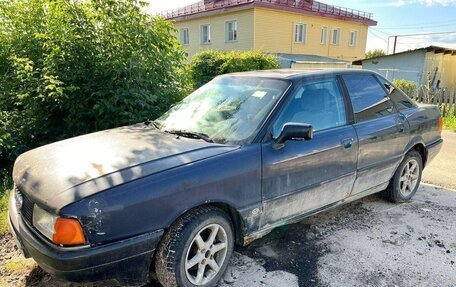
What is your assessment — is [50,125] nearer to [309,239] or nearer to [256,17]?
[309,239]

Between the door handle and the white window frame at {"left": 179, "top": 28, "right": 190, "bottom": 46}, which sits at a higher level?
the white window frame at {"left": 179, "top": 28, "right": 190, "bottom": 46}

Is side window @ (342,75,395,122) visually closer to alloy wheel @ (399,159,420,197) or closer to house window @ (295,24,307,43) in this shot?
alloy wheel @ (399,159,420,197)

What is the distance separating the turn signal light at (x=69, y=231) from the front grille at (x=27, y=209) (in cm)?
41

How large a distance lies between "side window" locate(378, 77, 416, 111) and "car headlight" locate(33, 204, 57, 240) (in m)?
3.83

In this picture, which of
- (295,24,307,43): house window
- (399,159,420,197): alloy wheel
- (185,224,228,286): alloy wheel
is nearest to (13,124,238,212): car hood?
(185,224,228,286): alloy wheel

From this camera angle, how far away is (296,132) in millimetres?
2830

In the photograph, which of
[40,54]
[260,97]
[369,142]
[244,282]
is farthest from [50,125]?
[369,142]

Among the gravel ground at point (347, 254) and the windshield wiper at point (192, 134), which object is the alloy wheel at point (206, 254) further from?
the windshield wiper at point (192, 134)

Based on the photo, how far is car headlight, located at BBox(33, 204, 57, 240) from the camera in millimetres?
2236

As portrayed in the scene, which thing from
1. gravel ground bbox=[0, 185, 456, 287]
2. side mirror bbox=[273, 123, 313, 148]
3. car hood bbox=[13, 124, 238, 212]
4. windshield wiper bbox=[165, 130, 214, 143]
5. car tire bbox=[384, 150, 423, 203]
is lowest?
gravel ground bbox=[0, 185, 456, 287]

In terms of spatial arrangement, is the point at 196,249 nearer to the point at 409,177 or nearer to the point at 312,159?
the point at 312,159

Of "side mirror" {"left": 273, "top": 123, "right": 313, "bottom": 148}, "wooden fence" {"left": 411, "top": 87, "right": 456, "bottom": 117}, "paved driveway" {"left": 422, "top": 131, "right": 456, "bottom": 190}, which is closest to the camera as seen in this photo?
"side mirror" {"left": 273, "top": 123, "right": 313, "bottom": 148}

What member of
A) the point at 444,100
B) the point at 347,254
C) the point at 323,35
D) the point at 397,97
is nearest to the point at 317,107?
the point at 347,254

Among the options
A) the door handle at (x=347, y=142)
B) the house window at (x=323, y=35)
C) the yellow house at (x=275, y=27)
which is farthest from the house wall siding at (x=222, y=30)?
the door handle at (x=347, y=142)
